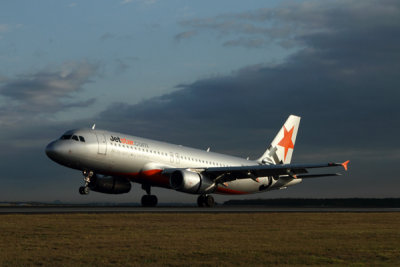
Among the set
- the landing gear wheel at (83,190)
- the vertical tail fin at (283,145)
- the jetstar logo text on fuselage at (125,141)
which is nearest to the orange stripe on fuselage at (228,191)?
the vertical tail fin at (283,145)

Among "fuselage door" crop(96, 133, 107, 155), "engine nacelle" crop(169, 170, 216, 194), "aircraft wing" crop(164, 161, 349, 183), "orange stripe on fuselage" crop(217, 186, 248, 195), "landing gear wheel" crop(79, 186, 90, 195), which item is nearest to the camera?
"landing gear wheel" crop(79, 186, 90, 195)

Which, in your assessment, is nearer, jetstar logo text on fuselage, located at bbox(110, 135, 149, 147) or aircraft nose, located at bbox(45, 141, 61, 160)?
aircraft nose, located at bbox(45, 141, 61, 160)

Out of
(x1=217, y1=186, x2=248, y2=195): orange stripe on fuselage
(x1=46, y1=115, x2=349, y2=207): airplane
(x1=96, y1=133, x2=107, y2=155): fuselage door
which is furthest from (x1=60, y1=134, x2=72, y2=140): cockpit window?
(x1=217, y1=186, x2=248, y2=195): orange stripe on fuselage

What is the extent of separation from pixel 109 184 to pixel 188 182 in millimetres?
7976

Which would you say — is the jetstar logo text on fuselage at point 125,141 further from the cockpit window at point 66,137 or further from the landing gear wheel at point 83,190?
the landing gear wheel at point 83,190

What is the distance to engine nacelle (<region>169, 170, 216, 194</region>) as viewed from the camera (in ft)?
137

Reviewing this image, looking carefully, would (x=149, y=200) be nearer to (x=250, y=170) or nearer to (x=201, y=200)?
(x=201, y=200)

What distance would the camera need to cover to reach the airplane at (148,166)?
39.9 meters

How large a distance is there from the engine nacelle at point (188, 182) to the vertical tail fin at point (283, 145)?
16.4m

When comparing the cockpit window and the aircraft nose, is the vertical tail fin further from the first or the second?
the aircraft nose
